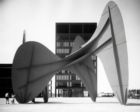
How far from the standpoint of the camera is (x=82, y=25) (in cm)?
7575

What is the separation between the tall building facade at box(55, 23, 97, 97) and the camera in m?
73.6

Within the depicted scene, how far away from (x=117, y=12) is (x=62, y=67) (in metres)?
9.94

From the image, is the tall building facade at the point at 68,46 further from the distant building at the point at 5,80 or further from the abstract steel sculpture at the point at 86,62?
the abstract steel sculpture at the point at 86,62

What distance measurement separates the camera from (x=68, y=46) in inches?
3004

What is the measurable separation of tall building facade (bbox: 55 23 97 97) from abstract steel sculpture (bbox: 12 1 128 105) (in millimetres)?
46770

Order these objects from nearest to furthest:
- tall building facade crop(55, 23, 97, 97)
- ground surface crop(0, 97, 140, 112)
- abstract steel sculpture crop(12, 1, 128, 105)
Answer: ground surface crop(0, 97, 140, 112)
abstract steel sculpture crop(12, 1, 128, 105)
tall building facade crop(55, 23, 97, 97)

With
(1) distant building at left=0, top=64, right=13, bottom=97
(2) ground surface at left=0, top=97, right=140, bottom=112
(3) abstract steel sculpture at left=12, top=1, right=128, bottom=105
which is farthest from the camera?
(1) distant building at left=0, top=64, right=13, bottom=97

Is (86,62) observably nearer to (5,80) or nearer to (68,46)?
(5,80)

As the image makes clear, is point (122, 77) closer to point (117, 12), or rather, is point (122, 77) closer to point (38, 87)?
point (117, 12)

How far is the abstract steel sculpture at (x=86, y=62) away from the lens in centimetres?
1906

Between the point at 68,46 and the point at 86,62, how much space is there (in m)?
48.7

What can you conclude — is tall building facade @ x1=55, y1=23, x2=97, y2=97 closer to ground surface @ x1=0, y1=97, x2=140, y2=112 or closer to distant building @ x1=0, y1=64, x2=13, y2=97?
distant building @ x1=0, y1=64, x2=13, y2=97

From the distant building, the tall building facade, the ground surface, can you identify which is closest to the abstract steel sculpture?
the ground surface

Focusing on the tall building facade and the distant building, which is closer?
the distant building
